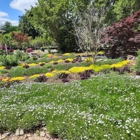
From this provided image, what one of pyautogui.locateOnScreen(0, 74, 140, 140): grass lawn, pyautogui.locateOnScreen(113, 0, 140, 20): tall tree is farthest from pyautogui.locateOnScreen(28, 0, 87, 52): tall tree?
pyautogui.locateOnScreen(0, 74, 140, 140): grass lawn

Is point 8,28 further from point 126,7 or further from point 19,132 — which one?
point 19,132

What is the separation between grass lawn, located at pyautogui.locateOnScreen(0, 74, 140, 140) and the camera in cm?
353

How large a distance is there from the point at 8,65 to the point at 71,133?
12723mm

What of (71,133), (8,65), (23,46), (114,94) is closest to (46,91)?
(114,94)

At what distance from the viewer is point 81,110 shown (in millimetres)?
4578

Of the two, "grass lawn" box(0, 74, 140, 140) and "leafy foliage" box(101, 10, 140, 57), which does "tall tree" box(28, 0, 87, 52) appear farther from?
"grass lawn" box(0, 74, 140, 140)

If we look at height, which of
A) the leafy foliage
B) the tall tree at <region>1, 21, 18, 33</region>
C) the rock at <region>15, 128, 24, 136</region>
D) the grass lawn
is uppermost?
the tall tree at <region>1, 21, 18, 33</region>

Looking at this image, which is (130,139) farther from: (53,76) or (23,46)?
(23,46)

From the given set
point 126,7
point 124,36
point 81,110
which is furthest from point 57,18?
point 81,110

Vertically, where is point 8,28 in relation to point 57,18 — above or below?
above

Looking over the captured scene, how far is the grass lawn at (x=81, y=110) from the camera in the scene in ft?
11.6

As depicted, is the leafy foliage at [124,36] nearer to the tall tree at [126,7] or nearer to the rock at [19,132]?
the tall tree at [126,7]

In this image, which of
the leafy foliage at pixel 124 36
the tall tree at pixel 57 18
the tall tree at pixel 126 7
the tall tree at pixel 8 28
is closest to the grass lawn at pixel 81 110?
the leafy foliage at pixel 124 36

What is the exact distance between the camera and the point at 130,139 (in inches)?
126
